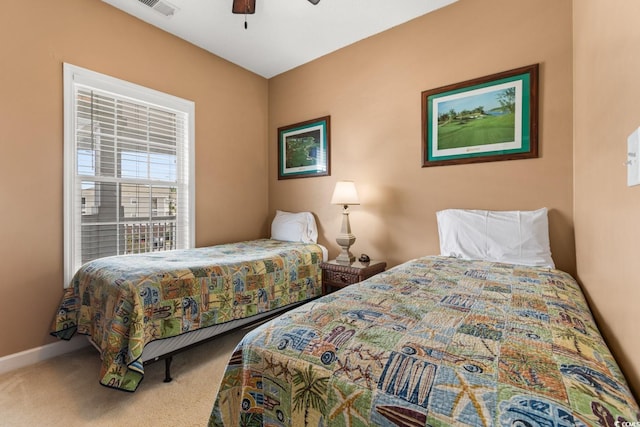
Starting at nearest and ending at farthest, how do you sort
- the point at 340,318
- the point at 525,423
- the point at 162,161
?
the point at 525,423 < the point at 340,318 < the point at 162,161

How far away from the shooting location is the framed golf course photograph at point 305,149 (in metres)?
3.30

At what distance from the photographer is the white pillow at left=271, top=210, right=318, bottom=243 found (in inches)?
130

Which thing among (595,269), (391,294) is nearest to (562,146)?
(595,269)

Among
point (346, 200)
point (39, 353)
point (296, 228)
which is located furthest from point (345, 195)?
point (39, 353)

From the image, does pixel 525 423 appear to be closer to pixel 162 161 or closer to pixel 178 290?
pixel 178 290

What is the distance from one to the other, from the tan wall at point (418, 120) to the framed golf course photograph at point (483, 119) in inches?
2.6

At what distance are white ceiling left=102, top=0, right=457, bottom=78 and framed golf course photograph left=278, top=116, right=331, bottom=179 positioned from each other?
82cm

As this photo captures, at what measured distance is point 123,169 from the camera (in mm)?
2627

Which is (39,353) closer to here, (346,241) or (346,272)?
(346,272)

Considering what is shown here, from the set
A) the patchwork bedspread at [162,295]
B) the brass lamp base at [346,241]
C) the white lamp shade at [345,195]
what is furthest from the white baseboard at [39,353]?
the white lamp shade at [345,195]

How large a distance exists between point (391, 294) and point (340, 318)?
38 cm

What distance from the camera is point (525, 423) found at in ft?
1.80

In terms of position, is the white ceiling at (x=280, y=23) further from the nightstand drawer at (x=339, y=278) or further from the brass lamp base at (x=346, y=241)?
the nightstand drawer at (x=339, y=278)

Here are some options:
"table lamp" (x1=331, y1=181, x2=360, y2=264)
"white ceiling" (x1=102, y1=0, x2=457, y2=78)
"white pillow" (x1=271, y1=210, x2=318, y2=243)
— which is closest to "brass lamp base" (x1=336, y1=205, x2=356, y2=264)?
"table lamp" (x1=331, y1=181, x2=360, y2=264)
